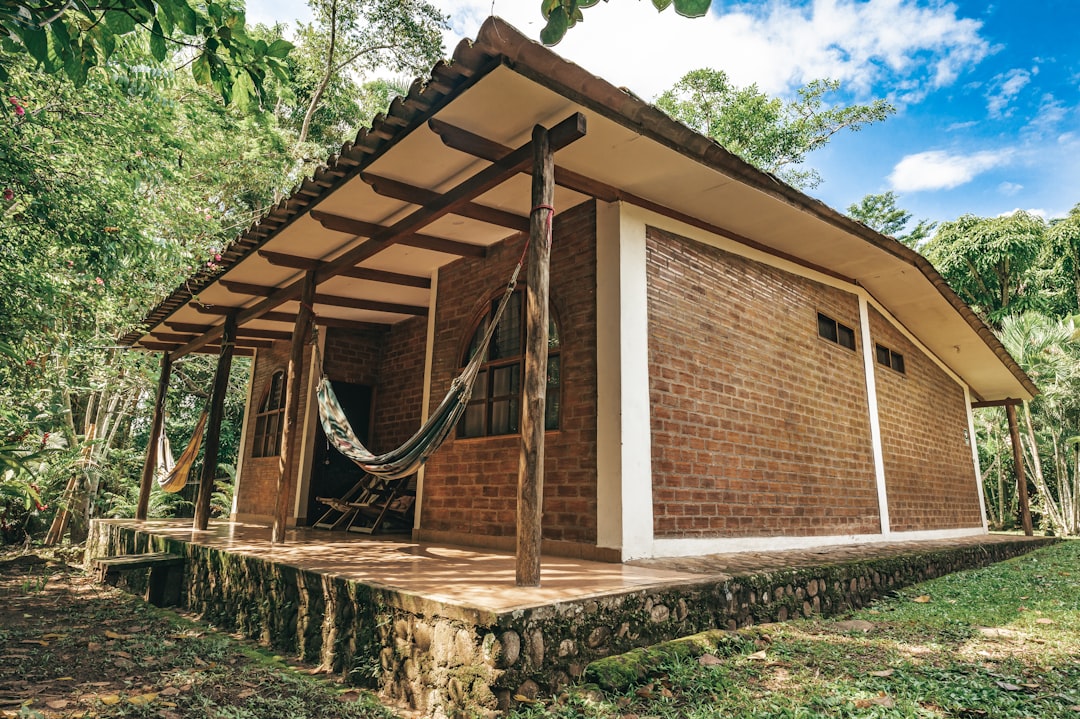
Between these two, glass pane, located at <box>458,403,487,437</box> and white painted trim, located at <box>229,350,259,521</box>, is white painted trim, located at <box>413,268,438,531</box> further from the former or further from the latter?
white painted trim, located at <box>229,350,259,521</box>

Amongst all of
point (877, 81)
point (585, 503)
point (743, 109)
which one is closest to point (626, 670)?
point (585, 503)

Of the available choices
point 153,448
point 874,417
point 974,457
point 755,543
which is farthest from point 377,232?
point 974,457

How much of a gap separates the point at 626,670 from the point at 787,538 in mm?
3066

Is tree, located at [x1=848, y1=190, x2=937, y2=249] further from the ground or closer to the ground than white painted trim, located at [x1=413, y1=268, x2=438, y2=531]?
further from the ground

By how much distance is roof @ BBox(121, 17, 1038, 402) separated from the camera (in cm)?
306

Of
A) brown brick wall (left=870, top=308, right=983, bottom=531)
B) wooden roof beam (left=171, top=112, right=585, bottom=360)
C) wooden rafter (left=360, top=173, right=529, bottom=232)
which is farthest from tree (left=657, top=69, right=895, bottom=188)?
wooden rafter (left=360, top=173, right=529, bottom=232)

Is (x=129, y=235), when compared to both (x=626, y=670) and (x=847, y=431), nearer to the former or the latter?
(x=626, y=670)

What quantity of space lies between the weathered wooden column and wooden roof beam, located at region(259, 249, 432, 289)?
5.87ft

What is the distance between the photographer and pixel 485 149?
348 centimetres

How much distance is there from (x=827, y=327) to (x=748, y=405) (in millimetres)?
1877

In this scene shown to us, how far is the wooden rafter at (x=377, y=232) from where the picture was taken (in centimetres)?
431

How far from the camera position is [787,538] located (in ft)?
16.6

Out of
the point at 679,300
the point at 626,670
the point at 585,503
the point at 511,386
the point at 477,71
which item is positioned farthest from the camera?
the point at 511,386

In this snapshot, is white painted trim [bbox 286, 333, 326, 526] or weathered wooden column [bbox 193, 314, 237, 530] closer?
weathered wooden column [bbox 193, 314, 237, 530]
